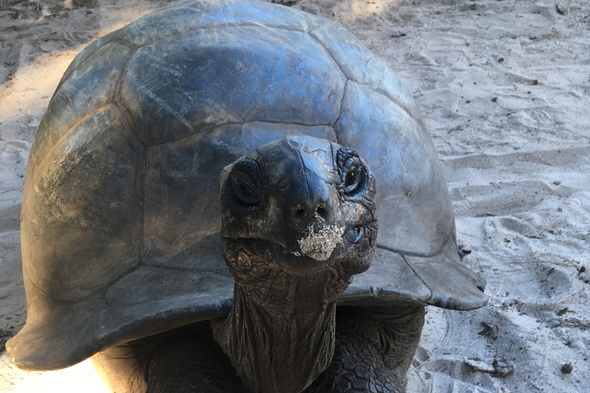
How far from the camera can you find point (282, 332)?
1.78 meters

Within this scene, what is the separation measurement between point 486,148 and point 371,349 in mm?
2523

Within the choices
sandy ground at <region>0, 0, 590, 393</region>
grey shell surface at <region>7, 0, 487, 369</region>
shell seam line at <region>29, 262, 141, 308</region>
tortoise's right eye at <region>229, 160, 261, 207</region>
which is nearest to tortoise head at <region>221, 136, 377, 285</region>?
tortoise's right eye at <region>229, 160, 261, 207</region>

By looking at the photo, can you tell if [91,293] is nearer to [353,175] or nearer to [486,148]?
[353,175]

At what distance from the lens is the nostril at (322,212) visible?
4.49 ft

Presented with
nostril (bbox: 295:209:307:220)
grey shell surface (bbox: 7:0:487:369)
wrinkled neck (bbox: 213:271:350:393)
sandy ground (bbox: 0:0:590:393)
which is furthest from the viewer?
sandy ground (bbox: 0:0:590:393)

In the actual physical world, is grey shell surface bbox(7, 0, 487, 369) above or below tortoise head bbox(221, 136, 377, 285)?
below

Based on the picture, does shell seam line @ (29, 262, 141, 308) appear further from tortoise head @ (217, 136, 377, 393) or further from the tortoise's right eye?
the tortoise's right eye

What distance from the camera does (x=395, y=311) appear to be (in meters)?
2.36

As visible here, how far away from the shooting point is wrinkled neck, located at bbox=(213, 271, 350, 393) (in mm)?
1604

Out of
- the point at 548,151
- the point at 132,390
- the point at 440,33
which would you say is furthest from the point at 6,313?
the point at 440,33

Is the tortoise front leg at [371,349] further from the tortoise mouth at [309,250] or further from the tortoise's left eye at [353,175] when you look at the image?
the tortoise's left eye at [353,175]

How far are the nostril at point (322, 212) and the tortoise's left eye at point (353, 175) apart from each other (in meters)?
0.10

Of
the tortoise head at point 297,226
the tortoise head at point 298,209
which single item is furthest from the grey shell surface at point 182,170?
the tortoise head at point 298,209

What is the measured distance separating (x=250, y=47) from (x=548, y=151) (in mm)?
2614
